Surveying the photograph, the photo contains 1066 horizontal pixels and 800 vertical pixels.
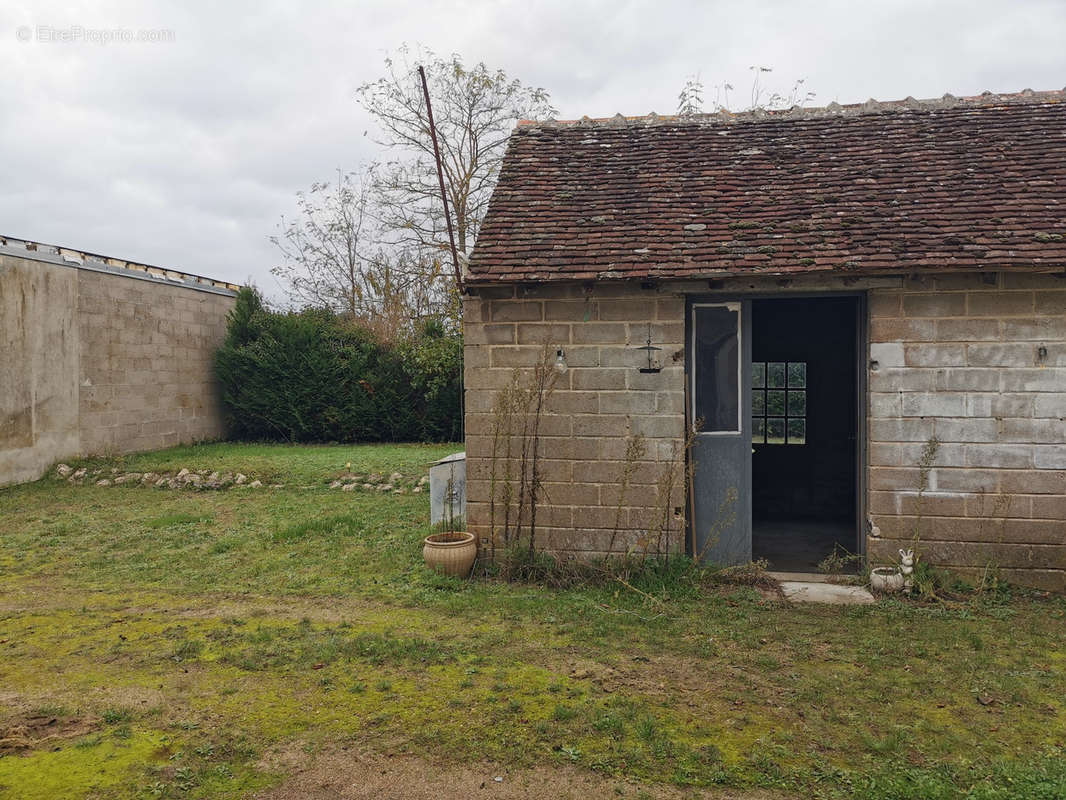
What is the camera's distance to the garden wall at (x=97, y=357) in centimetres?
1223

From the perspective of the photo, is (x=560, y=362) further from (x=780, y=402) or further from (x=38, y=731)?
(x=780, y=402)

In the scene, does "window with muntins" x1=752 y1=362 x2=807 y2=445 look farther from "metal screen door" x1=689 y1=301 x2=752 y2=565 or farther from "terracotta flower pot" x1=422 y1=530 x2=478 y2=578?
"terracotta flower pot" x1=422 y1=530 x2=478 y2=578

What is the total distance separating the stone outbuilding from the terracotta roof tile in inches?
1.1

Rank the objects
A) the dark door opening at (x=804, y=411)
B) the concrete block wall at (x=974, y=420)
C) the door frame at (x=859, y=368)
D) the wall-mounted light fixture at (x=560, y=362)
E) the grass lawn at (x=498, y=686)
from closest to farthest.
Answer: the grass lawn at (x=498, y=686) < the concrete block wall at (x=974, y=420) < the door frame at (x=859, y=368) < the wall-mounted light fixture at (x=560, y=362) < the dark door opening at (x=804, y=411)

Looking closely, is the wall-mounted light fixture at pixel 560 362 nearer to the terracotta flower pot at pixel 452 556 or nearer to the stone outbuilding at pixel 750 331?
the stone outbuilding at pixel 750 331

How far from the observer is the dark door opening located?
10562 mm

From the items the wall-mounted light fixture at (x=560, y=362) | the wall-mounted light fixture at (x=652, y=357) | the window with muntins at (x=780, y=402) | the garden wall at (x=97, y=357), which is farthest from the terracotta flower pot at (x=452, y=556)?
the garden wall at (x=97, y=357)

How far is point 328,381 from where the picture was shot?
58.9 ft

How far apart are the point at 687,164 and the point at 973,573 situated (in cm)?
520

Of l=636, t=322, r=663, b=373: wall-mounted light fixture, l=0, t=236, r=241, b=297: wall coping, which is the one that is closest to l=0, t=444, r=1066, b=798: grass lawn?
l=636, t=322, r=663, b=373: wall-mounted light fixture

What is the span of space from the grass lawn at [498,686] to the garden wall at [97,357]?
5.87 metres

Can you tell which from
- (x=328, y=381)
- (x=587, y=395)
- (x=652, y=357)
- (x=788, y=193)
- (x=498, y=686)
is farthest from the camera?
(x=328, y=381)

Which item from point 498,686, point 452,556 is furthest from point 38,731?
point 452,556

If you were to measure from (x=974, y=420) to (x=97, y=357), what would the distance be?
14.9 m
